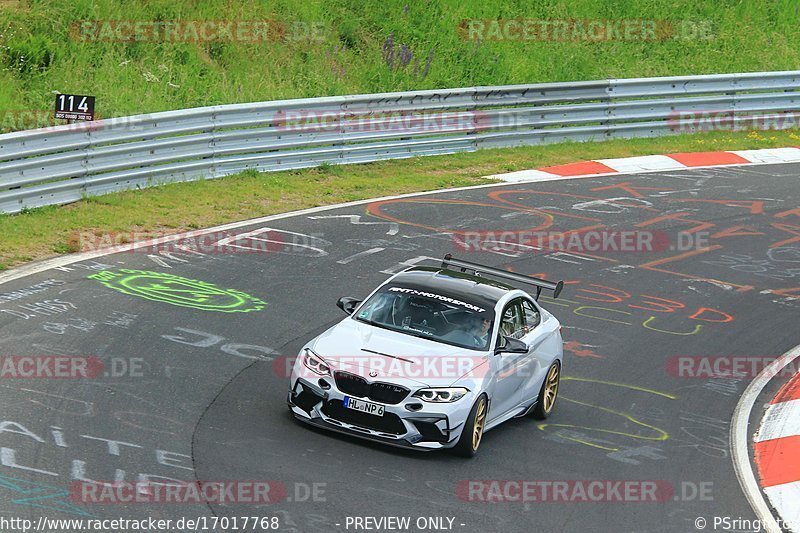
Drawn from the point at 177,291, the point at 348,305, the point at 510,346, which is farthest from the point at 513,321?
the point at 177,291

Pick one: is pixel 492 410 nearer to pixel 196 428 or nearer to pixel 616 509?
pixel 616 509

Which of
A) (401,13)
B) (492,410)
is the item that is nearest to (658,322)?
(492,410)

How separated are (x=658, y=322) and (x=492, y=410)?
16.9 feet

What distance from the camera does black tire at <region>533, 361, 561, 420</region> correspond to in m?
11.6

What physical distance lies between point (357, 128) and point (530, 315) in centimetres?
1078

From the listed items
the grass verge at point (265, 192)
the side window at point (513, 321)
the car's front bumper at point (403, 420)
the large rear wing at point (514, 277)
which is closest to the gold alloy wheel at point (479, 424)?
the car's front bumper at point (403, 420)

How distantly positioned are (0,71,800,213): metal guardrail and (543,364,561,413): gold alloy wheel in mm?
8620

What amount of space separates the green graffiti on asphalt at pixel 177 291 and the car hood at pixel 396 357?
3296 millimetres

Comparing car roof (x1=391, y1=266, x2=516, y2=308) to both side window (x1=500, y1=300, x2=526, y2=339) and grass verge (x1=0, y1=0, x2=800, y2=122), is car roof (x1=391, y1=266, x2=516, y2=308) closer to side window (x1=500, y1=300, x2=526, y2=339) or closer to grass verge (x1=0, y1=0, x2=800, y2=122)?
side window (x1=500, y1=300, x2=526, y2=339)

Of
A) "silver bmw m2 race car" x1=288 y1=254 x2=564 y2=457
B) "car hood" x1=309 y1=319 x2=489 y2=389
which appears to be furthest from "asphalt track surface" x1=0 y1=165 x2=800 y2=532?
"car hood" x1=309 y1=319 x2=489 y2=389

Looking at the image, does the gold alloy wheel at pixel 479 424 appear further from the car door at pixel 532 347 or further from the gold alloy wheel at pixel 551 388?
the gold alloy wheel at pixel 551 388

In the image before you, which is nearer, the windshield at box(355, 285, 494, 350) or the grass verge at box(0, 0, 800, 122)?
the windshield at box(355, 285, 494, 350)

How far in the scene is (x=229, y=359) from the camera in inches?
480

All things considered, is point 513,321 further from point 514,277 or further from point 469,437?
point 469,437
